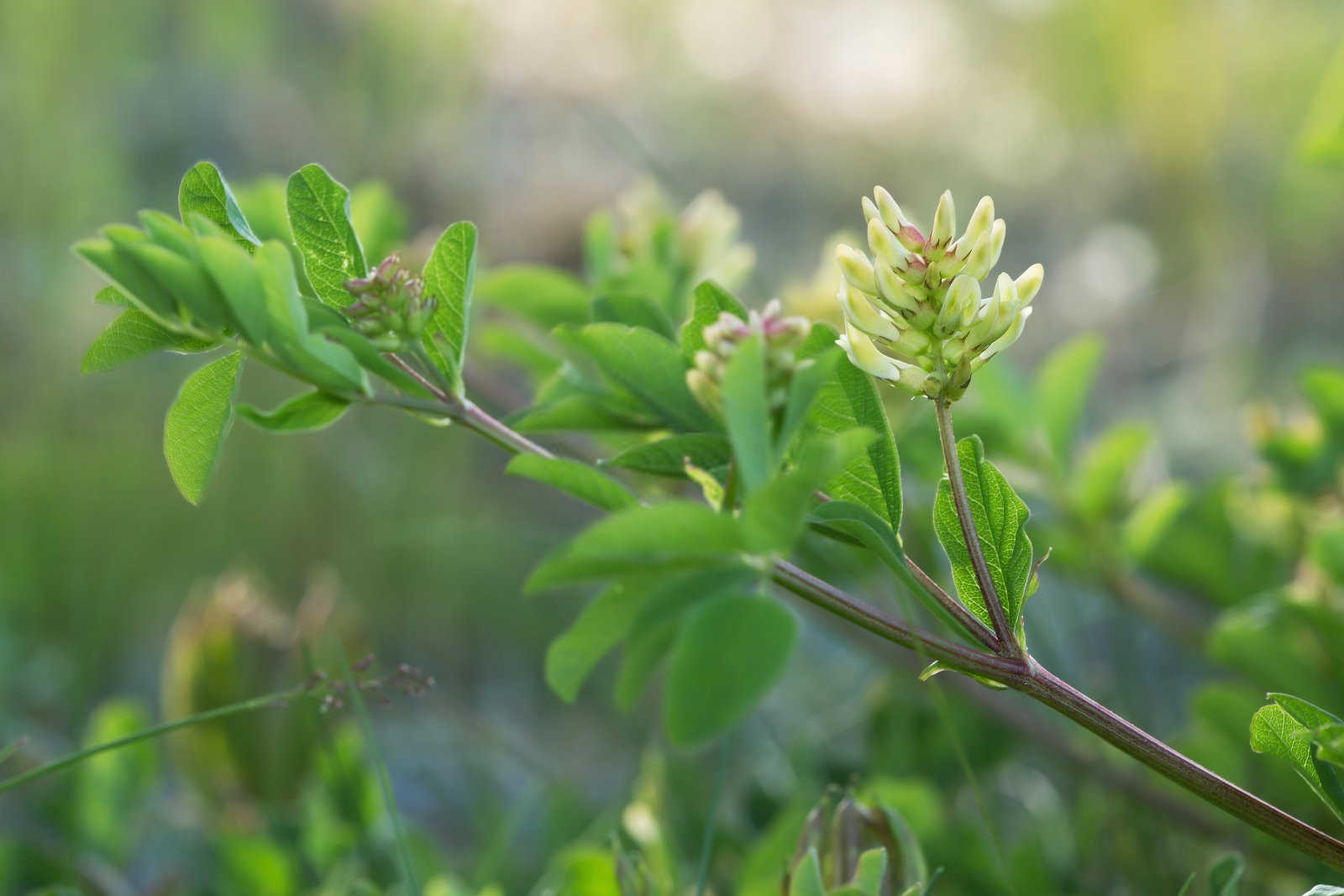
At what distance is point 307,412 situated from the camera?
37 centimetres

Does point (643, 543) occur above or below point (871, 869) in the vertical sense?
above

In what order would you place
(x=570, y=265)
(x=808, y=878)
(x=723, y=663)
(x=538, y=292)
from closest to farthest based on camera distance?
(x=723, y=663)
(x=808, y=878)
(x=538, y=292)
(x=570, y=265)

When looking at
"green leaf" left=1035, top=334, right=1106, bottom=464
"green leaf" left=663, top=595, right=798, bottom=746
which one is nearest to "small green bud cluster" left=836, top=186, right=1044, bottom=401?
"green leaf" left=663, top=595, right=798, bottom=746

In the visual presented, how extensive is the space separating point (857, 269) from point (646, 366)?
8 cm

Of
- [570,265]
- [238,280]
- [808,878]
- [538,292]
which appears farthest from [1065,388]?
[570,265]

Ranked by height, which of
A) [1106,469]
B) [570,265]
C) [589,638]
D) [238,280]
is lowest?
[570,265]

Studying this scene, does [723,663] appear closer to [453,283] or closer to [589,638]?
[589,638]

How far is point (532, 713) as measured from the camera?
146cm

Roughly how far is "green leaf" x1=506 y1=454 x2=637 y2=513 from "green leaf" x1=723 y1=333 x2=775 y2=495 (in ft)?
0.16

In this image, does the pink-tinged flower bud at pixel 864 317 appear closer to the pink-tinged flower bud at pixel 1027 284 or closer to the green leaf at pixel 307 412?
the pink-tinged flower bud at pixel 1027 284

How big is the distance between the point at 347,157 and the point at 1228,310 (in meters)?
2.05

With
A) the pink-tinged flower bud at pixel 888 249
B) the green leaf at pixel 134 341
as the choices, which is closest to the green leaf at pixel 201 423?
the green leaf at pixel 134 341

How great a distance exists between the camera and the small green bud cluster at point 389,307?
1.22 ft

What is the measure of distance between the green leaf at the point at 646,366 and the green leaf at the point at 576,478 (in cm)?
4
